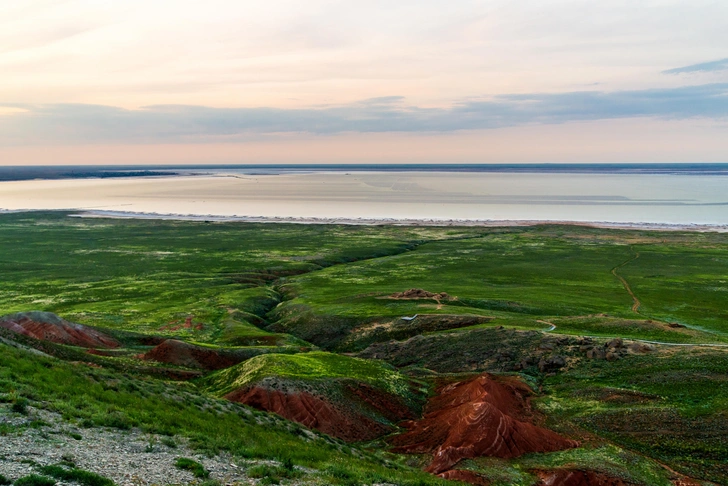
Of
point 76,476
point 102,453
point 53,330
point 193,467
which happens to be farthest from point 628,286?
point 76,476

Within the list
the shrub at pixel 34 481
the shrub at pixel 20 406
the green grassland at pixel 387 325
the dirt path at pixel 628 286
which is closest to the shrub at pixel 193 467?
the green grassland at pixel 387 325

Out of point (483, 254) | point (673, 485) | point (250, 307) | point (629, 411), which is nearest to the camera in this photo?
point (673, 485)

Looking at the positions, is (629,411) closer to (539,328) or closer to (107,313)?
(539,328)

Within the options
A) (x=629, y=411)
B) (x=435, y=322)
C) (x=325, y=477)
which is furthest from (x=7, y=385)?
(x=435, y=322)

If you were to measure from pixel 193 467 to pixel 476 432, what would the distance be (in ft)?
64.0

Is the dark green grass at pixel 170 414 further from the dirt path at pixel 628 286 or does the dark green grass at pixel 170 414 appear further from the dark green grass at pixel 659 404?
the dirt path at pixel 628 286

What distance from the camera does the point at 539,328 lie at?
63312 mm

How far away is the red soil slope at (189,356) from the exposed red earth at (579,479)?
102ft

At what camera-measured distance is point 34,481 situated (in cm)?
1702

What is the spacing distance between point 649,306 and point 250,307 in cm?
5432

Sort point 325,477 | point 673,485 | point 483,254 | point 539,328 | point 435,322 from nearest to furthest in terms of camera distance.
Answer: point 325,477
point 673,485
point 539,328
point 435,322
point 483,254

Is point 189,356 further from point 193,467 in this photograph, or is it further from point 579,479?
point 579,479

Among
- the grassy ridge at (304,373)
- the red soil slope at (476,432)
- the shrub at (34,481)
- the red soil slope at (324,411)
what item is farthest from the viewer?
the grassy ridge at (304,373)

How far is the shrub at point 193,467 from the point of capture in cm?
2080
